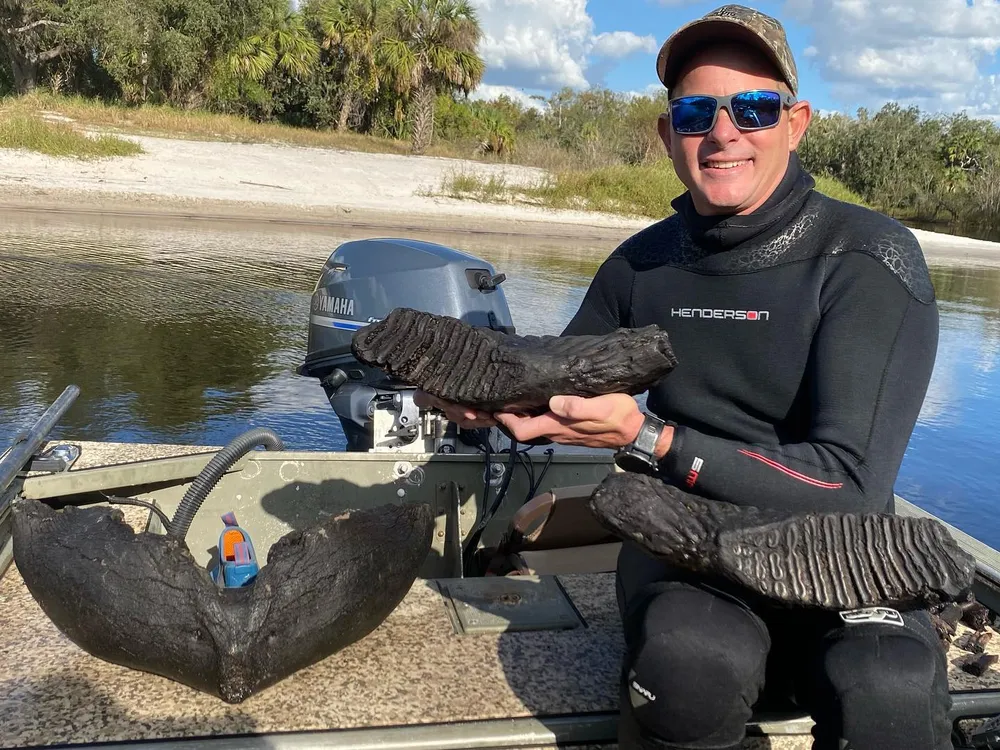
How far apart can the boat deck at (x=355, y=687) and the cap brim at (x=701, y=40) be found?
1.54 m

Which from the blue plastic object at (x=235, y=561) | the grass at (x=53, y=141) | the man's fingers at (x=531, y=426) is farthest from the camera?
the grass at (x=53, y=141)

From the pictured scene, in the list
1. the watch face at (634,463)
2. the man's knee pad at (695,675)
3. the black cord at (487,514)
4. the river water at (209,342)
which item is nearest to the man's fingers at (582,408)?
the watch face at (634,463)

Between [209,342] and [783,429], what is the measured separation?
6.61m

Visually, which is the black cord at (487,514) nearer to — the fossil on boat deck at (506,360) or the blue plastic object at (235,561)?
the blue plastic object at (235,561)

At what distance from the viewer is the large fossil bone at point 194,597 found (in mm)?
1991

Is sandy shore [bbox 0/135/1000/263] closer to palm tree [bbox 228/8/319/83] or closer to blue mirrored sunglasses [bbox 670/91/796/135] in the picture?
palm tree [bbox 228/8/319/83]

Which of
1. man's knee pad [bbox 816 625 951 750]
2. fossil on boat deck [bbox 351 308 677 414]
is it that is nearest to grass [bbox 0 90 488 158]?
fossil on boat deck [bbox 351 308 677 414]

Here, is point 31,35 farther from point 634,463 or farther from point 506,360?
point 634,463

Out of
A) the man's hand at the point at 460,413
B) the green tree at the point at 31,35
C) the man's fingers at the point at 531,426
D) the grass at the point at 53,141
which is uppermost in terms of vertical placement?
the green tree at the point at 31,35

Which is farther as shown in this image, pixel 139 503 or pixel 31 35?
pixel 31 35

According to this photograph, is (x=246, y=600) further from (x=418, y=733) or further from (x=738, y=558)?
(x=738, y=558)

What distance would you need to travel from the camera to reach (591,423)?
1.99 metres

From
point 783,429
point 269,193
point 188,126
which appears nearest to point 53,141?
point 269,193

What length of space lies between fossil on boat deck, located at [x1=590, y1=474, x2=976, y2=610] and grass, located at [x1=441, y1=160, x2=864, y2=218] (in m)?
17.9
